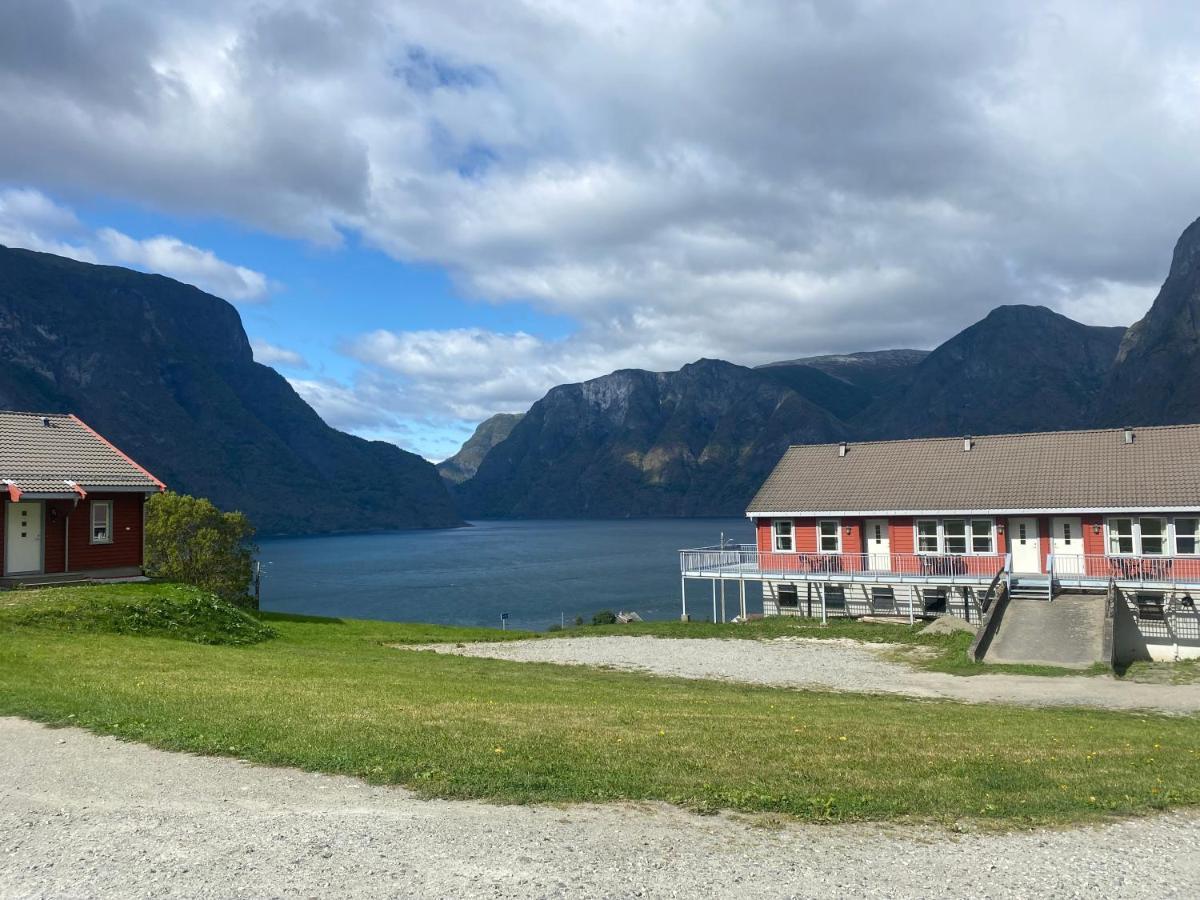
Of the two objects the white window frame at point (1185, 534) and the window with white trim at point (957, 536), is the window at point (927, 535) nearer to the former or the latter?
the window with white trim at point (957, 536)

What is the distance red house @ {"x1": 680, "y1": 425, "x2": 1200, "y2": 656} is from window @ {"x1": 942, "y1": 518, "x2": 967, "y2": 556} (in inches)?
1.7

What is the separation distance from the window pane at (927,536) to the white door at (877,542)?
1357 mm

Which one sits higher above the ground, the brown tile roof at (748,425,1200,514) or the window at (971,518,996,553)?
the brown tile roof at (748,425,1200,514)

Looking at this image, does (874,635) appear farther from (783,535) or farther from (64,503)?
(64,503)

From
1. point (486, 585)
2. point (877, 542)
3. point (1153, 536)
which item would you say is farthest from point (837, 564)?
point (486, 585)

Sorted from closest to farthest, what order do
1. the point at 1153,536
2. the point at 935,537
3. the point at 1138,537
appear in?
the point at 1153,536 < the point at 1138,537 < the point at 935,537

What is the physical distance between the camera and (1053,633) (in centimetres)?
2727

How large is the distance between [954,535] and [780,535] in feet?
26.4

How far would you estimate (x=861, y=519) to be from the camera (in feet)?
131

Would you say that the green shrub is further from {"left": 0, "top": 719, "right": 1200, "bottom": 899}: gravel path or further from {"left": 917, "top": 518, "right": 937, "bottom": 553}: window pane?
{"left": 917, "top": 518, "right": 937, "bottom": 553}: window pane

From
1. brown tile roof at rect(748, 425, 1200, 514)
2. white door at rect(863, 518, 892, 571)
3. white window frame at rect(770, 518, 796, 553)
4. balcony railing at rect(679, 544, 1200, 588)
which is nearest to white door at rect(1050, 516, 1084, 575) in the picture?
balcony railing at rect(679, 544, 1200, 588)

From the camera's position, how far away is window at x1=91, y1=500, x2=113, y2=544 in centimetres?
3178

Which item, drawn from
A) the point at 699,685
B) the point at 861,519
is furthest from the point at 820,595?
the point at 699,685

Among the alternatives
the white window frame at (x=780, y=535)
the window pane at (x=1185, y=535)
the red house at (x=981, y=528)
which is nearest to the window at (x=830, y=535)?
the red house at (x=981, y=528)
